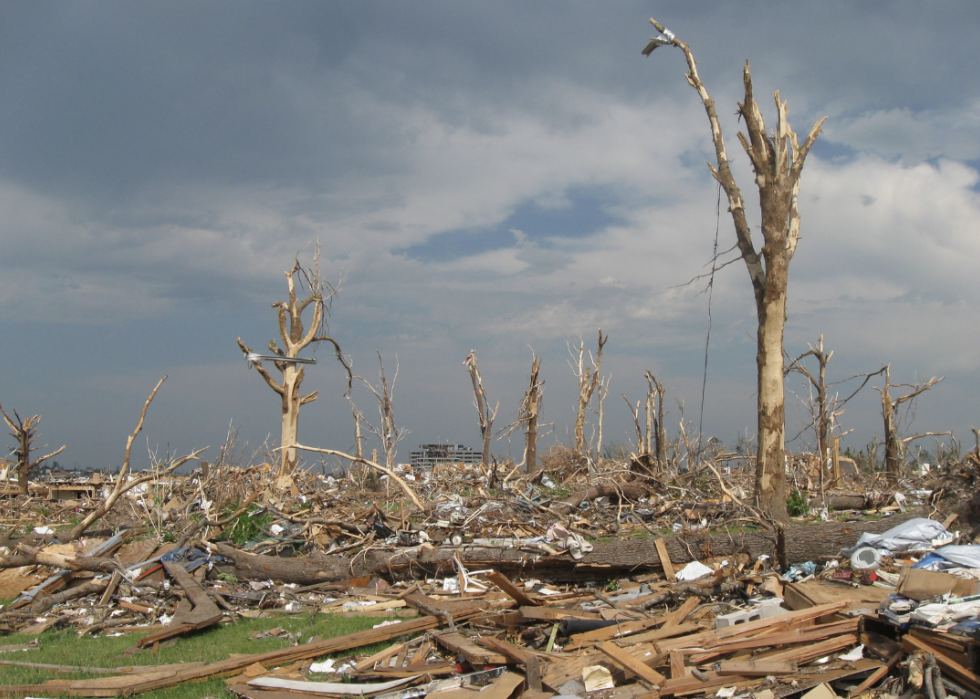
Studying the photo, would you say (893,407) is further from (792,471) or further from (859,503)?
(859,503)

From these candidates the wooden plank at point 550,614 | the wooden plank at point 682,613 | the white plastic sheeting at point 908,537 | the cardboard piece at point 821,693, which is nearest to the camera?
the cardboard piece at point 821,693

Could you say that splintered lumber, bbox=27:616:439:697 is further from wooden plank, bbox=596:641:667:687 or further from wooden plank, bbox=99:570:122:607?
wooden plank, bbox=99:570:122:607

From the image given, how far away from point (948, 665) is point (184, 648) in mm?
7402

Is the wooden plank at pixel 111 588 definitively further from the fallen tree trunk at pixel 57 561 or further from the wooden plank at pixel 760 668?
the wooden plank at pixel 760 668

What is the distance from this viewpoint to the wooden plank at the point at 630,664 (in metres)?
5.43

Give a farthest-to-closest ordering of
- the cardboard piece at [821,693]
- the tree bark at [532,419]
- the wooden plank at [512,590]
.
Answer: the tree bark at [532,419], the wooden plank at [512,590], the cardboard piece at [821,693]

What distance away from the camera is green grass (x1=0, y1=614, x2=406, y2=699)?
20.6ft

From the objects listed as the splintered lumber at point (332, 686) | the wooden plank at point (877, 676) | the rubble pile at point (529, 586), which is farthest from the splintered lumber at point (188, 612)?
the wooden plank at point (877, 676)

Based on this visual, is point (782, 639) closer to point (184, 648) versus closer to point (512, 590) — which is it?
point (512, 590)

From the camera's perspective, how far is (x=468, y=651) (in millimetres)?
6391

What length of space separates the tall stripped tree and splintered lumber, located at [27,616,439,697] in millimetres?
6130

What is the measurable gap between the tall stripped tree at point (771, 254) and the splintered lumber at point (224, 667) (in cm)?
613

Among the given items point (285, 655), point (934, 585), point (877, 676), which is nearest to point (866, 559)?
point (934, 585)

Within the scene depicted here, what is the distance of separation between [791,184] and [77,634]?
12.2 metres
